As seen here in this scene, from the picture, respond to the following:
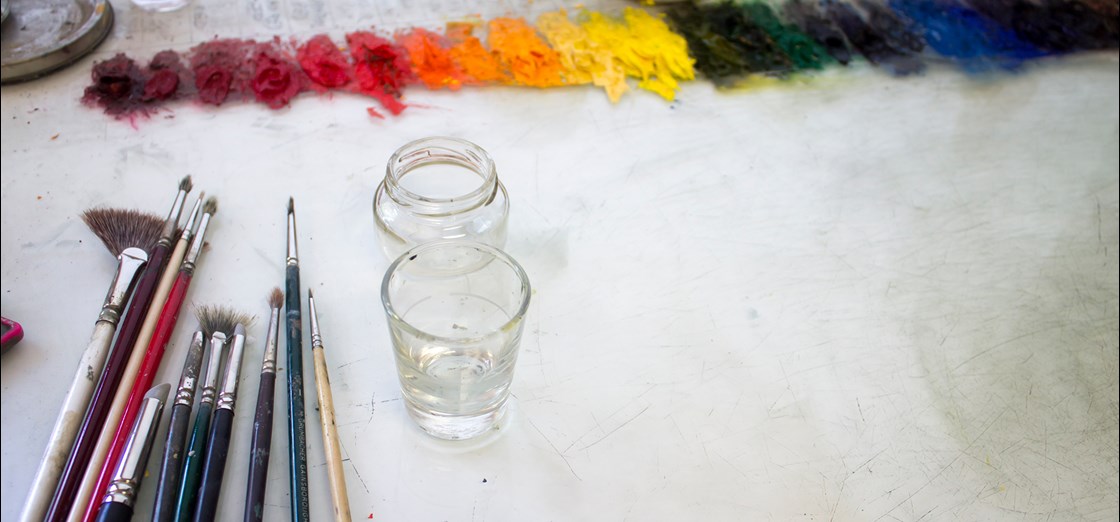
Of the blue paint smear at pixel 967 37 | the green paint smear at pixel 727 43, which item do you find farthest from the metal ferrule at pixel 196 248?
the blue paint smear at pixel 967 37

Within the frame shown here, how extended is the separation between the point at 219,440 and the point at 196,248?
0.70ft

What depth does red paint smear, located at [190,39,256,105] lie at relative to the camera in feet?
2.93

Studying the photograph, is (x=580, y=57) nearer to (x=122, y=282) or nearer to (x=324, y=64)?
(x=324, y=64)

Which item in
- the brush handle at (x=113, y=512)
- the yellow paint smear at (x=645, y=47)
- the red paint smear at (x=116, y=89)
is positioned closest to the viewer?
the brush handle at (x=113, y=512)

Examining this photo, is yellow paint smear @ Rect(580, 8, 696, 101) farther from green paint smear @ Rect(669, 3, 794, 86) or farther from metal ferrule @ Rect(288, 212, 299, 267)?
metal ferrule @ Rect(288, 212, 299, 267)

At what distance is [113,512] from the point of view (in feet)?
1.66

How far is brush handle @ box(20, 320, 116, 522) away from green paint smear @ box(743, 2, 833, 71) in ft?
2.69

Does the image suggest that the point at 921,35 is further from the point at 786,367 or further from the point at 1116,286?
the point at 786,367

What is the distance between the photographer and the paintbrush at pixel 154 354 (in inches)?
20.9

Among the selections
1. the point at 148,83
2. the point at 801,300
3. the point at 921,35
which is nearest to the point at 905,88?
the point at 921,35

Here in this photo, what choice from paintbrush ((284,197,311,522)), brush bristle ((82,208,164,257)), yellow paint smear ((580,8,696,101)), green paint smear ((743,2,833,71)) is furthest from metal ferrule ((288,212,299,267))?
green paint smear ((743,2,833,71))

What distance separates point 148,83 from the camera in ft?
2.93

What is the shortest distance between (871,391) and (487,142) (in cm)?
46

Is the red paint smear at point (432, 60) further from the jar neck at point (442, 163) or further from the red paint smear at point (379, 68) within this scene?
the jar neck at point (442, 163)
